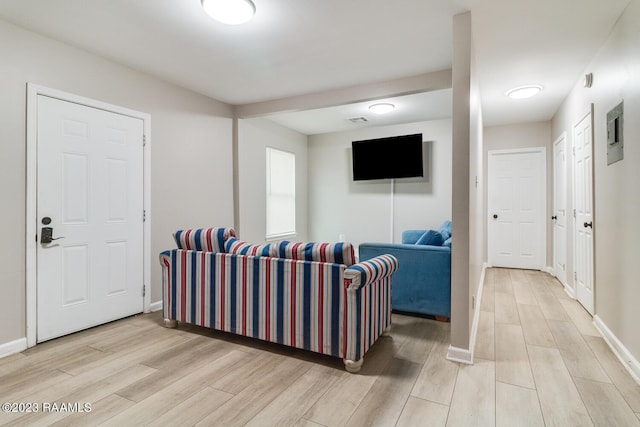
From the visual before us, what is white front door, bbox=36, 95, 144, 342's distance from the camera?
2668mm

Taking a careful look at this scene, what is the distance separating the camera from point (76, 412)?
1.76 m

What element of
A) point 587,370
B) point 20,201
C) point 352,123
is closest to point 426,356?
point 587,370

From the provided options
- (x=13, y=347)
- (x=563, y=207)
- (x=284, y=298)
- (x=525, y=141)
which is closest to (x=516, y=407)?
(x=284, y=298)

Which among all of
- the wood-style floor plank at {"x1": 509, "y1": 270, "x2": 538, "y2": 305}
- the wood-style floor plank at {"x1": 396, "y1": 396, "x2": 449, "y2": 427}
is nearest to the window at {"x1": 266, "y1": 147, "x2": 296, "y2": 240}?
the wood-style floor plank at {"x1": 509, "y1": 270, "x2": 538, "y2": 305}

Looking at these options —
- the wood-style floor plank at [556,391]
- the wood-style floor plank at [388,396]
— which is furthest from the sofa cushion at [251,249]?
the wood-style floor plank at [556,391]

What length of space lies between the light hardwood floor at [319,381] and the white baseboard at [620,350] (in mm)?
42

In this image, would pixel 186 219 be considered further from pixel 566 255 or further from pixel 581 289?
pixel 566 255

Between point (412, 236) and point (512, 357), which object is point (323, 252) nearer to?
point (512, 357)

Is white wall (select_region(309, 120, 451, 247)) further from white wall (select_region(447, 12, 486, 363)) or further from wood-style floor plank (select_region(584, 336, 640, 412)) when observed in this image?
white wall (select_region(447, 12, 486, 363))

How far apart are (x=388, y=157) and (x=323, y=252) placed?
3.67 meters

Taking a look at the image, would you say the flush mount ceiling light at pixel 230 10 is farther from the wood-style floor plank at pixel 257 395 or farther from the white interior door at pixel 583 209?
the white interior door at pixel 583 209

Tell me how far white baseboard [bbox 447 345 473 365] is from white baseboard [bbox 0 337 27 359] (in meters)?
3.24

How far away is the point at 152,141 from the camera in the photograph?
349 centimetres

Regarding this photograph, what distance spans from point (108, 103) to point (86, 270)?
5.15 feet
